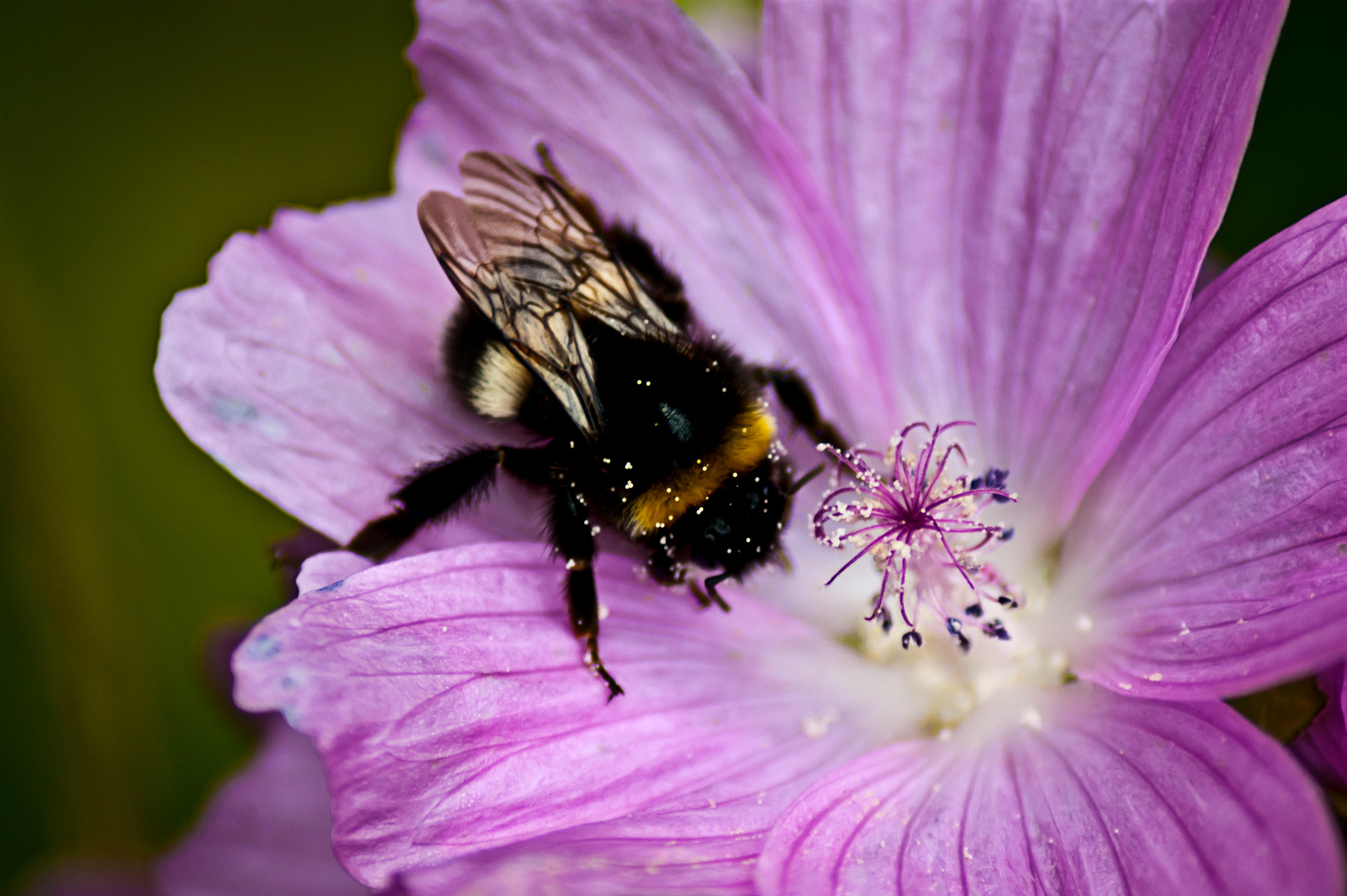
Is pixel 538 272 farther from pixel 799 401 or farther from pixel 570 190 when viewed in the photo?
pixel 799 401

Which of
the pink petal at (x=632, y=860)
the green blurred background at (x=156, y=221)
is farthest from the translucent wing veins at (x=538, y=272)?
the green blurred background at (x=156, y=221)

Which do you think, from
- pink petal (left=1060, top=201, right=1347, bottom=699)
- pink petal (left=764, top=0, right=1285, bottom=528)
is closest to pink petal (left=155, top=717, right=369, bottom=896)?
pink petal (left=764, top=0, right=1285, bottom=528)

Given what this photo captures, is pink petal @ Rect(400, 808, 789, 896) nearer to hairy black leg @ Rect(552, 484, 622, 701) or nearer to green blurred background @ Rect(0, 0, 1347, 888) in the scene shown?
hairy black leg @ Rect(552, 484, 622, 701)

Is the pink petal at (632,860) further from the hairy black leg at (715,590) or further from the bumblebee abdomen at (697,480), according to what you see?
the bumblebee abdomen at (697,480)

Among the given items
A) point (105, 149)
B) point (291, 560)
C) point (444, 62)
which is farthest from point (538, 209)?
point (105, 149)

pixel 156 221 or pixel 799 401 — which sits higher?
pixel 799 401

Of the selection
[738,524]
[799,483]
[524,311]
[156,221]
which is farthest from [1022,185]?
[156,221]

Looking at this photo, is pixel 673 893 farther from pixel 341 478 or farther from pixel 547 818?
pixel 341 478

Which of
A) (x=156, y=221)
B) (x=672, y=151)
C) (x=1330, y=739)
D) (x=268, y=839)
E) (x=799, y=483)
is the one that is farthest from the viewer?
(x=156, y=221)

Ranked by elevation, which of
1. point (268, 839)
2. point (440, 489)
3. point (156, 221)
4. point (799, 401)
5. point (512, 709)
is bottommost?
point (268, 839)
